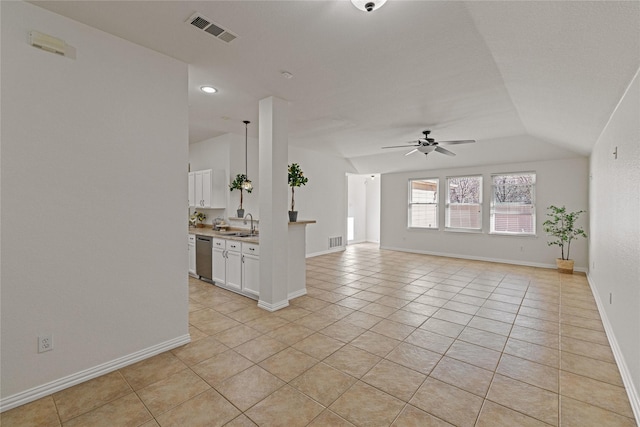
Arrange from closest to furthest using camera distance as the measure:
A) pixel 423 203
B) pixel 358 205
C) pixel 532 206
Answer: pixel 532 206 → pixel 423 203 → pixel 358 205

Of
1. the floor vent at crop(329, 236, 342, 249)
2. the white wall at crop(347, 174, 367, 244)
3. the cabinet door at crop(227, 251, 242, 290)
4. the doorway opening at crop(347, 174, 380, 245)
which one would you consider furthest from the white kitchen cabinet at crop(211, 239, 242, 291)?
the doorway opening at crop(347, 174, 380, 245)

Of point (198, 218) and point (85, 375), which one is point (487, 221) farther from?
point (85, 375)

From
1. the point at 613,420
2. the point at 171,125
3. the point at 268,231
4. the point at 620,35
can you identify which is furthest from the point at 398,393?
the point at 171,125

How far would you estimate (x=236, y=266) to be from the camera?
452 cm

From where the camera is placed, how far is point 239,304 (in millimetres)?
4105

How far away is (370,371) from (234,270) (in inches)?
108

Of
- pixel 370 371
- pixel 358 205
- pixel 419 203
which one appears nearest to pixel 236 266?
pixel 370 371

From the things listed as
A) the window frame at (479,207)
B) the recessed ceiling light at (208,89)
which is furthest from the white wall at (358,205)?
the recessed ceiling light at (208,89)

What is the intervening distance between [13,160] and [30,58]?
0.73m

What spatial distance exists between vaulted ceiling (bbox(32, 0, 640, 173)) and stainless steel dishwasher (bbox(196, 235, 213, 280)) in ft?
6.83

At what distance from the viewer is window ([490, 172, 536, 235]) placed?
6863 mm

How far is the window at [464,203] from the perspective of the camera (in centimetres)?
763

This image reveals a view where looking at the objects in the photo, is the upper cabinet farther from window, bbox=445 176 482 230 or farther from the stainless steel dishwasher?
window, bbox=445 176 482 230

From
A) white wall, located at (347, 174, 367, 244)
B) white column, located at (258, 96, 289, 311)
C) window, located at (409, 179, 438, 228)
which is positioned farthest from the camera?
white wall, located at (347, 174, 367, 244)
